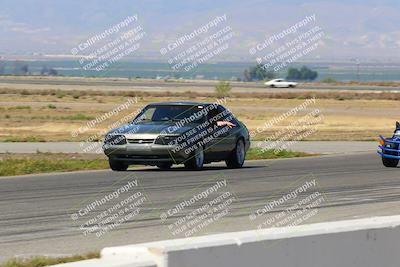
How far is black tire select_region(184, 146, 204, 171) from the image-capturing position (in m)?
23.1

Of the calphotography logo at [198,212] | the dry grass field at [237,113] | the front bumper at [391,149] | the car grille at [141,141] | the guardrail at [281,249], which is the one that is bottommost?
the dry grass field at [237,113]

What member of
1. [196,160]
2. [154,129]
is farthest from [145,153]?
[196,160]

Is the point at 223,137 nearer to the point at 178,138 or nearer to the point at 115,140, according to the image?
the point at 178,138

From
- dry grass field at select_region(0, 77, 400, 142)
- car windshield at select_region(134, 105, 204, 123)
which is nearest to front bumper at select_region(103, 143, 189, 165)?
car windshield at select_region(134, 105, 204, 123)

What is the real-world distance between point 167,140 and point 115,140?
1.06m

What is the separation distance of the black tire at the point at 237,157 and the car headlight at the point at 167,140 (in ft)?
7.53

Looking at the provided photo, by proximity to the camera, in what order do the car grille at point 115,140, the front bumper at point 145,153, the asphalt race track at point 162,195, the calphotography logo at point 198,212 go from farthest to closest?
the car grille at point 115,140 → the front bumper at point 145,153 → the calphotography logo at point 198,212 → the asphalt race track at point 162,195

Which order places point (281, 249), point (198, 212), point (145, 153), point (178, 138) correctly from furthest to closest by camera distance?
point (178, 138) < point (145, 153) < point (198, 212) < point (281, 249)

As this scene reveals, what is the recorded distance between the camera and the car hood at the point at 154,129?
2262 cm

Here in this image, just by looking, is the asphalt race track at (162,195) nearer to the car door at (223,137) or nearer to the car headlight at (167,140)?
the car door at (223,137)

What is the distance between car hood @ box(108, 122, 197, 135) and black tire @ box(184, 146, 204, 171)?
53 centimetres

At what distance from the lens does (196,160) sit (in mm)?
23172

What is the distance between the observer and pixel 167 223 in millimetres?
14102

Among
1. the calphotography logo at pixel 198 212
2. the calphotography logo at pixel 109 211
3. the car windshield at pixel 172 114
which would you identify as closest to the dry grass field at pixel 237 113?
the car windshield at pixel 172 114
